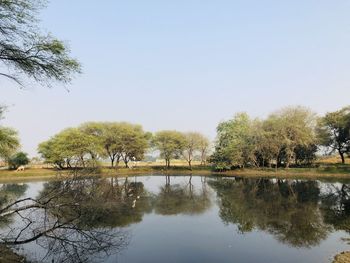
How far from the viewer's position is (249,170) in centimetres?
8200

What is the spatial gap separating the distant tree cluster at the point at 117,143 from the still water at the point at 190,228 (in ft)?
171

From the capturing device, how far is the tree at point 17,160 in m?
95.9

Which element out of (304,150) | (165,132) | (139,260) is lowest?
(139,260)

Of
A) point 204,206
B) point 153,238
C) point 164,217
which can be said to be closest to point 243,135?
point 204,206

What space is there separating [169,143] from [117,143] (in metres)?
17.0

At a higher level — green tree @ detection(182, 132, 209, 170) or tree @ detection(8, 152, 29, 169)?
green tree @ detection(182, 132, 209, 170)

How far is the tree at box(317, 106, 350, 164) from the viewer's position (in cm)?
8606

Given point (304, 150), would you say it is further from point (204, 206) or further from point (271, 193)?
point (204, 206)

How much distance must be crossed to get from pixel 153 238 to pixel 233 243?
17.5ft

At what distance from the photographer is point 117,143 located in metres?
98.2

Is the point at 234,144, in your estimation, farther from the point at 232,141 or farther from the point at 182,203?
the point at 182,203

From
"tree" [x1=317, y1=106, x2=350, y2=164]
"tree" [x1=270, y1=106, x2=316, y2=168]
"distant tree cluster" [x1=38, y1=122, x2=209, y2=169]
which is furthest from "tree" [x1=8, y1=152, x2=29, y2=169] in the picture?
"tree" [x1=317, y1=106, x2=350, y2=164]

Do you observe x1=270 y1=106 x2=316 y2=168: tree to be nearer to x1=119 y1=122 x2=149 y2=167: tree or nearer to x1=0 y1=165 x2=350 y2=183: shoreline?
x1=0 y1=165 x2=350 y2=183: shoreline

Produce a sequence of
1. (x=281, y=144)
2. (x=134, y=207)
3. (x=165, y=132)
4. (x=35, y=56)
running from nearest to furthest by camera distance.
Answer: (x=35, y=56), (x=134, y=207), (x=281, y=144), (x=165, y=132)
